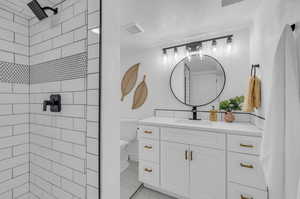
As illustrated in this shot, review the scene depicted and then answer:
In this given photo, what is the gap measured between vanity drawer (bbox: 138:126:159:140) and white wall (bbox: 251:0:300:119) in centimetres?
121

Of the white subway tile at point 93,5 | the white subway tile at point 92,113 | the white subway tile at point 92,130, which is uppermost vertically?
the white subway tile at point 93,5

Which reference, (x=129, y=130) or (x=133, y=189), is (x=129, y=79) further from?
(x=133, y=189)

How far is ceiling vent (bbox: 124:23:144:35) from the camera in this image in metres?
1.79

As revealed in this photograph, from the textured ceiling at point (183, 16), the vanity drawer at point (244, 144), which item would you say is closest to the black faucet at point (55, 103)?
the textured ceiling at point (183, 16)

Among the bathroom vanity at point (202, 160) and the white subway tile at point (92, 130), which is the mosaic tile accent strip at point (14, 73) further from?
the bathroom vanity at point (202, 160)

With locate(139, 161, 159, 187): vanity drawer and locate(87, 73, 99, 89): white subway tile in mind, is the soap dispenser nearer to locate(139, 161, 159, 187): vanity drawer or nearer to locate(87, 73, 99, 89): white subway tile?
locate(139, 161, 159, 187): vanity drawer

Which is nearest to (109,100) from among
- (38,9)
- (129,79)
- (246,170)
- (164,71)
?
(38,9)

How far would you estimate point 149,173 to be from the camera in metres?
1.89

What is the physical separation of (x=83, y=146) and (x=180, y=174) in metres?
1.39

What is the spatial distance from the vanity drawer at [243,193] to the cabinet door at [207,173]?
0.06 metres

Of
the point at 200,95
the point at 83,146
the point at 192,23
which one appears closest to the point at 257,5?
the point at 192,23

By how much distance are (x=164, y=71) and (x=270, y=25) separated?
1.52 metres

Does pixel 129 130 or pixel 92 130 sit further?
pixel 129 130

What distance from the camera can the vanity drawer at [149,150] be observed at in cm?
184
